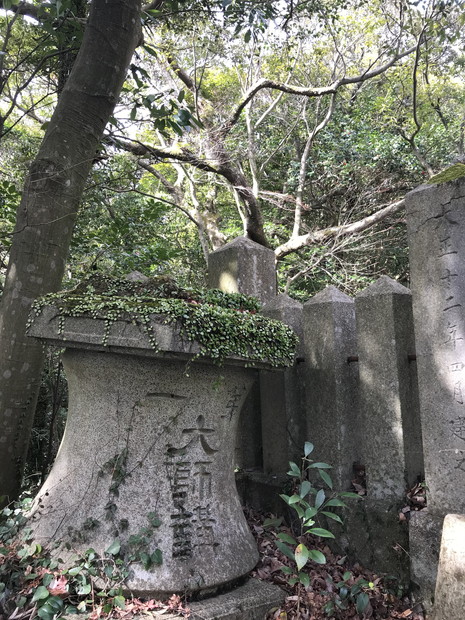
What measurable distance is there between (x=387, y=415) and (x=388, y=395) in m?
0.12

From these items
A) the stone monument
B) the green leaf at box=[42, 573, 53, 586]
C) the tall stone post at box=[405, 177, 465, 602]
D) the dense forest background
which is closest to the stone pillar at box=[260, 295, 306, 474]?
the stone monument

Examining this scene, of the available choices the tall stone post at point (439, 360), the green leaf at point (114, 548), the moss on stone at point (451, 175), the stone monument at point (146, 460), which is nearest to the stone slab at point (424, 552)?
the tall stone post at point (439, 360)

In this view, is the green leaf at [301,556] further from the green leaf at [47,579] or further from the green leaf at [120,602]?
the green leaf at [47,579]

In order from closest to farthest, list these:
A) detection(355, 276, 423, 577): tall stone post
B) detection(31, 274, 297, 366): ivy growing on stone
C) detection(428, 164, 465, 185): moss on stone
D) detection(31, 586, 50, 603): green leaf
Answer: detection(31, 586, 50, 603): green leaf
detection(31, 274, 297, 366): ivy growing on stone
detection(428, 164, 465, 185): moss on stone
detection(355, 276, 423, 577): tall stone post

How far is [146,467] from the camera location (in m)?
2.50

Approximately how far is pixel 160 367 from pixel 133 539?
2.84 ft

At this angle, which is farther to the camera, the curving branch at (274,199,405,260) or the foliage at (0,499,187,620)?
the curving branch at (274,199,405,260)

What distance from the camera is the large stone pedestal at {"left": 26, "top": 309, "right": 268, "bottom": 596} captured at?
7.78 ft

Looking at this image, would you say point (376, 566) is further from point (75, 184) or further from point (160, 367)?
point (75, 184)

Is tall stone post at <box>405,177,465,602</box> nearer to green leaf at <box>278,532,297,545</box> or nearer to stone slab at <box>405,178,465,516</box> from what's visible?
stone slab at <box>405,178,465,516</box>

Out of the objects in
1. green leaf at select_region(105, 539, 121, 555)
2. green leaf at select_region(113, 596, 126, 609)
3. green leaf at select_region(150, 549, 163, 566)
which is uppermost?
green leaf at select_region(105, 539, 121, 555)

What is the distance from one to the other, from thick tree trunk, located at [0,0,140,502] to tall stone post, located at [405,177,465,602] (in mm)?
2327

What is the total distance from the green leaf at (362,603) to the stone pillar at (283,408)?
106 centimetres

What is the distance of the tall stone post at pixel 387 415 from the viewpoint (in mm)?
2752
